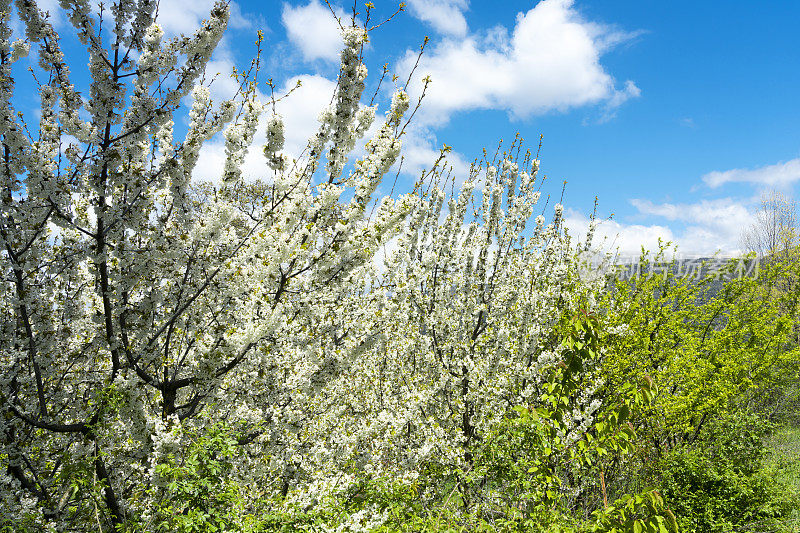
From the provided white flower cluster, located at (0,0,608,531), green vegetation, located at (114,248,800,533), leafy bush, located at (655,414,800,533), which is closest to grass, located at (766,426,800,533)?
green vegetation, located at (114,248,800,533)

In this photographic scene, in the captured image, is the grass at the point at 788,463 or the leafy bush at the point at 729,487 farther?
the grass at the point at 788,463

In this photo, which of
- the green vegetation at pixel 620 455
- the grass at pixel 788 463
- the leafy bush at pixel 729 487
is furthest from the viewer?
the grass at pixel 788 463

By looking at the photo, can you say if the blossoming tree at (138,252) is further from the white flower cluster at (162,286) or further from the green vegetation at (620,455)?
the green vegetation at (620,455)

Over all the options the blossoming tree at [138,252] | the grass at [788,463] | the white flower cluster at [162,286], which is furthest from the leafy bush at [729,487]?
the blossoming tree at [138,252]

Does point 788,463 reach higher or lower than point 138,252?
lower

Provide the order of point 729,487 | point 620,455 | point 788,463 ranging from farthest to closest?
point 788,463, point 620,455, point 729,487

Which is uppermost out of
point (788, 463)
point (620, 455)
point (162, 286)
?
point (162, 286)

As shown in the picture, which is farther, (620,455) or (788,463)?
(788,463)

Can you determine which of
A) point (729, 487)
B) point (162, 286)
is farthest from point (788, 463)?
point (162, 286)

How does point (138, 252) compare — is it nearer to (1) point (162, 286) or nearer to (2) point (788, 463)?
(1) point (162, 286)

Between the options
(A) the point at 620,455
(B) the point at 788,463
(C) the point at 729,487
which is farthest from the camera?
(B) the point at 788,463

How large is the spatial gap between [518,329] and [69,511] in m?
6.39

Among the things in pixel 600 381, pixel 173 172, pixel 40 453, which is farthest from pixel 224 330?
pixel 600 381

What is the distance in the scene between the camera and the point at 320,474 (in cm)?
481
